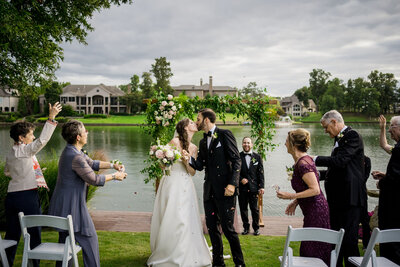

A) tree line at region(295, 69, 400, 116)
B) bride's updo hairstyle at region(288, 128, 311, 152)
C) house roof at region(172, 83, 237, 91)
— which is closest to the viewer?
bride's updo hairstyle at region(288, 128, 311, 152)

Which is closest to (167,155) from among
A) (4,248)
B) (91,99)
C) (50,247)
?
(50,247)

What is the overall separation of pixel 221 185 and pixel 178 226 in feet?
2.75

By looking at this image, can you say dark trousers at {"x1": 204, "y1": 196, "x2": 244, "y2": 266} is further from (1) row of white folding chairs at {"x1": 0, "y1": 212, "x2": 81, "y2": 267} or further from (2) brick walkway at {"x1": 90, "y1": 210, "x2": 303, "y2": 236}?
(1) row of white folding chairs at {"x1": 0, "y1": 212, "x2": 81, "y2": 267}

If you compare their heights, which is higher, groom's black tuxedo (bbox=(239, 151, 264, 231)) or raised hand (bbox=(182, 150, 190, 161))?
raised hand (bbox=(182, 150, 190, 161))

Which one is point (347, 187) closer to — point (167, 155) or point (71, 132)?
point (167, 155)

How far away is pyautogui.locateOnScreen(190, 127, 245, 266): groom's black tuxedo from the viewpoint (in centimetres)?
420

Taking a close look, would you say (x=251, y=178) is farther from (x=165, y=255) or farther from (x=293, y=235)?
(x=293, y=235)

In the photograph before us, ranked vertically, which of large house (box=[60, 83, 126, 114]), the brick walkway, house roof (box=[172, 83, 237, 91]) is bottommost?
the brick walkway

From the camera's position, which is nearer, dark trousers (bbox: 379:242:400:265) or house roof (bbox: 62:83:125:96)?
dark trousers (bbox: 379:242:400:265)

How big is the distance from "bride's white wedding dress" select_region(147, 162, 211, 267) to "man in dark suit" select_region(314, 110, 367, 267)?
6.01ft

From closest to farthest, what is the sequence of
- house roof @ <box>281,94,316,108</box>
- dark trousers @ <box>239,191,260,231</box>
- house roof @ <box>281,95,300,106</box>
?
dark trousers @ <box>239,191,260,231</box> → house roof @ <box>281,94,316,108</box> → house roof @ <box>281,95,300,106</box>

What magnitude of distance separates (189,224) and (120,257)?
1.42 metres

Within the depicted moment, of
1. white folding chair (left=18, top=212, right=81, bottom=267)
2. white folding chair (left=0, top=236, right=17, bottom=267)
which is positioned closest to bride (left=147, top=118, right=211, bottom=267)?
white folding chair (left=18, top=212, right=81, bottom=267)

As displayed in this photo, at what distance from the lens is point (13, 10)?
705 cm
